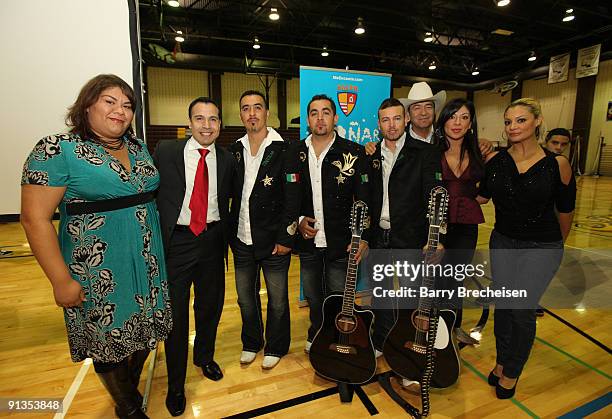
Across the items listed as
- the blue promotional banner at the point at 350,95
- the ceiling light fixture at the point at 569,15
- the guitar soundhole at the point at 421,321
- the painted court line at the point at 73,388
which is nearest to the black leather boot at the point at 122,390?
the painted court line at the point at 73,388

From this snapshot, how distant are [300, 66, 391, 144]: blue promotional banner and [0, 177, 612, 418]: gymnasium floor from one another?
2.08 metres

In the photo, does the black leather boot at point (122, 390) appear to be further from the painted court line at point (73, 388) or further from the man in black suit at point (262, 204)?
the man in black suit at point (262, 204)

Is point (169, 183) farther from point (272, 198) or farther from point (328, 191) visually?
point (328, 191)

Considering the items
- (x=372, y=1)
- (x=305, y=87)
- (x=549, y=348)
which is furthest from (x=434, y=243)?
(x=372, y=1)

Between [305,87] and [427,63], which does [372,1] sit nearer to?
[427,63]

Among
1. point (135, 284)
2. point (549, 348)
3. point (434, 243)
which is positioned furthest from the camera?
point (549, 348)

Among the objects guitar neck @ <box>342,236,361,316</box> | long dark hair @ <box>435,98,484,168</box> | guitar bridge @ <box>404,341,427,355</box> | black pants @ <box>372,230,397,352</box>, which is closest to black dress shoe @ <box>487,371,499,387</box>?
guitar bridge @ <box>404,341,427,355</box>

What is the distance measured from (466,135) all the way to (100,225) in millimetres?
2277

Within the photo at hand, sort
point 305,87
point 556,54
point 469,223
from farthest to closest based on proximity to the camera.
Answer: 1. point 556,54
2. point 305,87
3. point 469,223

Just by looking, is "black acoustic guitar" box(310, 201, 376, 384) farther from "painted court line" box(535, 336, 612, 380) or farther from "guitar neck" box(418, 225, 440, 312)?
"painted court line" box(535, 336, 612, 380)

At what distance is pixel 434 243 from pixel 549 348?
5.50ft

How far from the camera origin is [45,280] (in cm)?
426

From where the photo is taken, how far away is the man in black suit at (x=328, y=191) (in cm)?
228

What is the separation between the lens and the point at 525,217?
2.07 m
